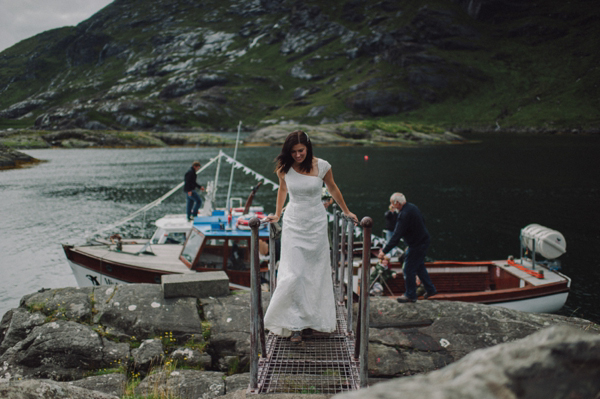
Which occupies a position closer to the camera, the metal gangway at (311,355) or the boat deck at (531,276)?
the metal gangway at (311,355)

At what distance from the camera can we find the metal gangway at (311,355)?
4.90 meters

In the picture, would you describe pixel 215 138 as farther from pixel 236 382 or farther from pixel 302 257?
pixel 302 257

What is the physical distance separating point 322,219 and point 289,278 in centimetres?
102

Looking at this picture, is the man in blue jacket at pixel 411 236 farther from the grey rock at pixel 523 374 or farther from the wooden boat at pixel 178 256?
the grey rock at pixel 523 374

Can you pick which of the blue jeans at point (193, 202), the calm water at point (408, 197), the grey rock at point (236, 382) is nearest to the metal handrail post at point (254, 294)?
the grey rock at point (236, 382)

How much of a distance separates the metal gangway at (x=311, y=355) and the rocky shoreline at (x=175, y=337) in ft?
2.74

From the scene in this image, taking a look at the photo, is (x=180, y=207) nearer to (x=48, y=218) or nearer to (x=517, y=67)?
(x=48, y=218)

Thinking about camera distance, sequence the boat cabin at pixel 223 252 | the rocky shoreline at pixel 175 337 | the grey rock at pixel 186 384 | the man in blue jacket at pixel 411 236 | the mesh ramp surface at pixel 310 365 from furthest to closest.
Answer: the boat cabin at pixel 223 252
the man in blue jacket at pixel 411 236
the rocky shoreline at pixel 175 337
the grey rock at pixel 186 384
the mesh ramp surface at pixel 310 365

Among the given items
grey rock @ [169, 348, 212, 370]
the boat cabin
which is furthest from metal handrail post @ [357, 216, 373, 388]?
the boat cabin

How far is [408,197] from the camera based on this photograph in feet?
129

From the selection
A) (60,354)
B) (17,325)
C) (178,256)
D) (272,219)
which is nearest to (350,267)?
(272,219)

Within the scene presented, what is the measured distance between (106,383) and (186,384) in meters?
1.30

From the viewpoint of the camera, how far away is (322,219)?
588cm

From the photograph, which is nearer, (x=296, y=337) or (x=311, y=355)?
(x=311, y=355)
